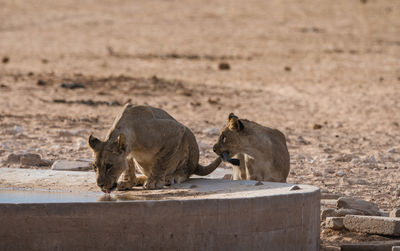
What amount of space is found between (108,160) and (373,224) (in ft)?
7.40

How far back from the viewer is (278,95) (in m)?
18.4

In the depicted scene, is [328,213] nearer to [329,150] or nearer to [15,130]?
[329,150]

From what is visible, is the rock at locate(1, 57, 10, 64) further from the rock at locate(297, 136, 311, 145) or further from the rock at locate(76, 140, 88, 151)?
the rock at locate(297, 136, 311, 145)

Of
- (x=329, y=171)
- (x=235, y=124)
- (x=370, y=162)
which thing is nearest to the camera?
(x=235, y=124)

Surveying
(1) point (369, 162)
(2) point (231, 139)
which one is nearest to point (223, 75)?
(1) point (369, 162)

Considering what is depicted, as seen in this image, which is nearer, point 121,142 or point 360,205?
point 121,142

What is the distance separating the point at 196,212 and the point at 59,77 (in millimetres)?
13973

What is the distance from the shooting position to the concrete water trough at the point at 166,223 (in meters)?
6.05

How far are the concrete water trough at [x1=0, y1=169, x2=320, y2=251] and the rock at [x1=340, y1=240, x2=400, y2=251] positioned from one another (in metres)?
0.42

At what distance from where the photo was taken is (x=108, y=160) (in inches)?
285

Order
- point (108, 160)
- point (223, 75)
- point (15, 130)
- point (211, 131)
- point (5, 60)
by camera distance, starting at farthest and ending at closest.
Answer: point (5, 60) → point (223, 75) → point (211, 131) → point (15, 130) → point (108, 160)

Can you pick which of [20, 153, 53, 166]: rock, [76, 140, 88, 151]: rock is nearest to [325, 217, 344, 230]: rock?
[20, 153, 53, 166]: rock

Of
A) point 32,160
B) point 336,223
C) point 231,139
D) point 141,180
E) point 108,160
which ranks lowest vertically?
point 336,223

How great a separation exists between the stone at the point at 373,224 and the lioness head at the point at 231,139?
2.05 m
